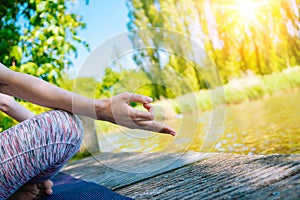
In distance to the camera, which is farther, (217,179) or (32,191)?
(32,191)

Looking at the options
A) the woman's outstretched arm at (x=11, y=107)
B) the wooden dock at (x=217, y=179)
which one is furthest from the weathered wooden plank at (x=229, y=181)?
the woman's outstretched arm at (x=11, y=107)

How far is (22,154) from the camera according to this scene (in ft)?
2.71

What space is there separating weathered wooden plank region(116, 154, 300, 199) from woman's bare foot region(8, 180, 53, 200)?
0.25 meters

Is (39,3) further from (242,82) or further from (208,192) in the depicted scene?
(242,82)

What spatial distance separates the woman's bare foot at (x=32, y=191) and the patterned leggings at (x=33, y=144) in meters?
0.15

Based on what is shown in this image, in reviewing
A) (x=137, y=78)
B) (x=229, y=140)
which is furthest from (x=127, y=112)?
(x=229, y=140)

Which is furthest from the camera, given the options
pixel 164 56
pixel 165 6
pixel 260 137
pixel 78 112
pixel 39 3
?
pixel 165 6

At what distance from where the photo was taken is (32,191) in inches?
42.2

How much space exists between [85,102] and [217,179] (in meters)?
0.41

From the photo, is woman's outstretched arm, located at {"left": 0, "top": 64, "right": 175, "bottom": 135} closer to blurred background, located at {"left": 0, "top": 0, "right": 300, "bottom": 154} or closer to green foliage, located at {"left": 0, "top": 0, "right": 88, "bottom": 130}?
blurred background, located at {"left": 0, "top": 0, "right": 300, "bottom": 154}

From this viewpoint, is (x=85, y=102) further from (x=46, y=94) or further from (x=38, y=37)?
(x=38, y=37)

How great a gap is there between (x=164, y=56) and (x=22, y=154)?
4.51 feet

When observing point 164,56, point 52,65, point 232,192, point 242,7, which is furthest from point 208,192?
point 242,7

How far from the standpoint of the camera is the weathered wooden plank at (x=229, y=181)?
704 millimetres
